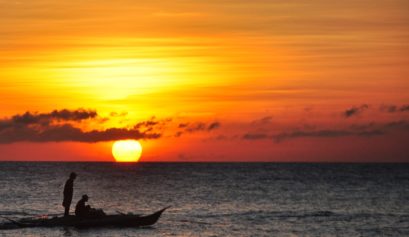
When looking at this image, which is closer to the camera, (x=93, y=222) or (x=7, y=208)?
(x=93, y=222)

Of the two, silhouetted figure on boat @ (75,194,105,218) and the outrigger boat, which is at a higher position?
silhouetted figure on boat @ (75,194,105,218)

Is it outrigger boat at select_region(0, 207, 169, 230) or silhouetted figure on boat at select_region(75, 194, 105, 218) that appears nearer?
outrigger boat at select_region(0, 207, 169, 230)

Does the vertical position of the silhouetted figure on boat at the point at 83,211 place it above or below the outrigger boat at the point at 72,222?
above

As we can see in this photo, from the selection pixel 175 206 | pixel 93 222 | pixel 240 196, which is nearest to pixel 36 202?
pixel 175 206

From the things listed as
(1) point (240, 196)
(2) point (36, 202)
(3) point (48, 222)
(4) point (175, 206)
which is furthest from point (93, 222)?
(1) point (240, 196)

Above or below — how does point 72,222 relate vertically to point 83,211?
below

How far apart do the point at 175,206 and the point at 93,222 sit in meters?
18.4

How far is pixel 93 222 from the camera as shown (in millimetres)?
39688

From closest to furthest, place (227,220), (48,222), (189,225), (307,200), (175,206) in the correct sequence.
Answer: (48,222) < (189,225) < (227,220) < (175,206) < (307,200)

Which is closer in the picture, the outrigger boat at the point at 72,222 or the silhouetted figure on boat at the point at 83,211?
the outrigger boat at the point at 72,222

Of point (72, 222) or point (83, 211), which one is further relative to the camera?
point (83, 211)

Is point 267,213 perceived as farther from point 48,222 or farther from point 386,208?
point 48,222

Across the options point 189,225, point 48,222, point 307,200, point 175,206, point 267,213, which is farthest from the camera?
point 307,200

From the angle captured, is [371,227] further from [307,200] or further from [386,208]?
[307,200]
